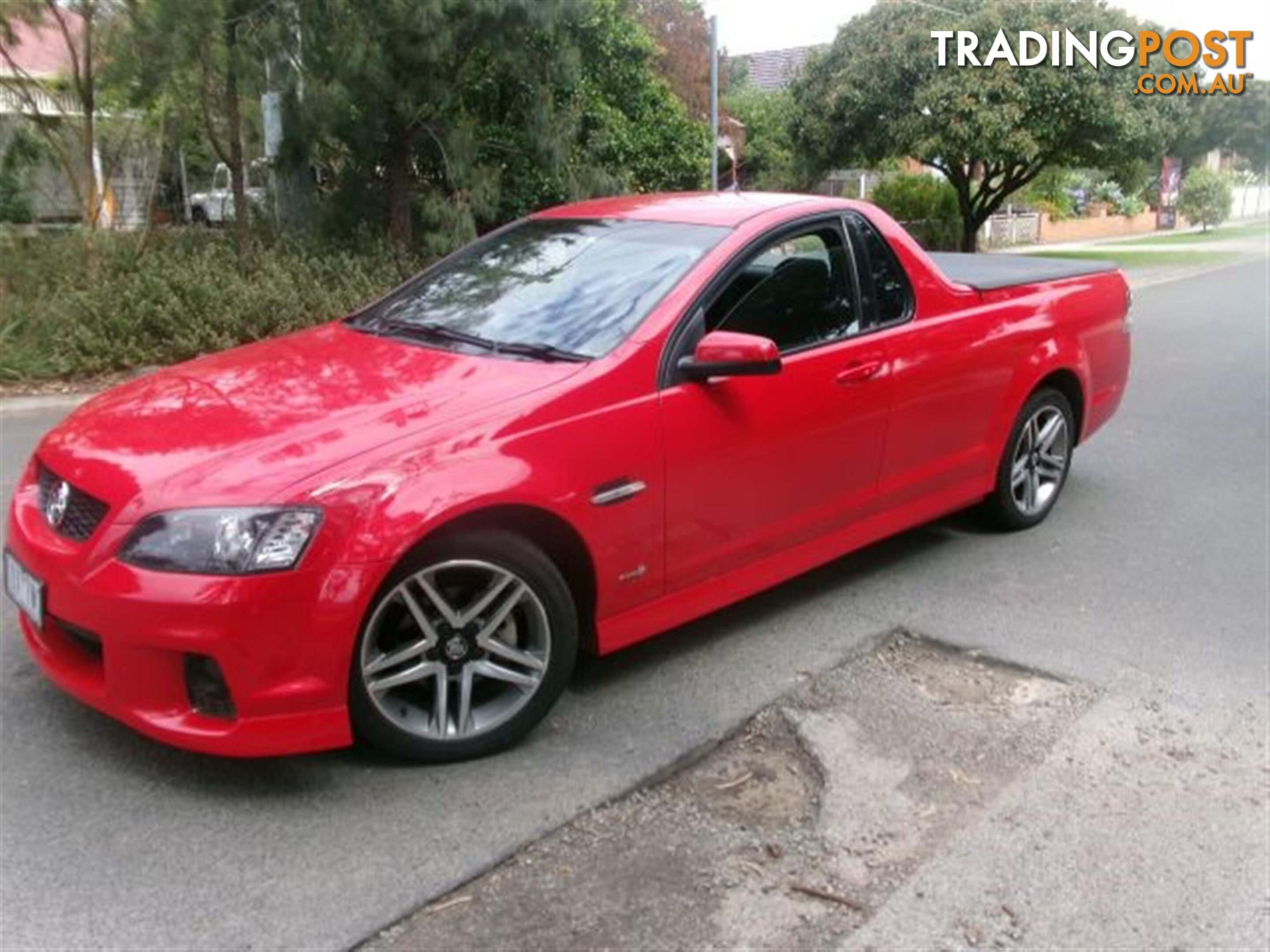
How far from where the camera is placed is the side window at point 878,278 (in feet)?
15.1

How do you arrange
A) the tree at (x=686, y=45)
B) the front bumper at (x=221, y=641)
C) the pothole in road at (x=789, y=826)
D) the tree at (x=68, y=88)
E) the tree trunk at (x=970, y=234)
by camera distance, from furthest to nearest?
the tree at (x=686, y=45)
the tree trunk at (x=970, y=234)
the tree at (x=68, y=88)
the front bumper at (x=221, y=641)
the pothole in road at (x=789, y=826)

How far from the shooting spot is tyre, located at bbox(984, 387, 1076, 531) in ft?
18.0

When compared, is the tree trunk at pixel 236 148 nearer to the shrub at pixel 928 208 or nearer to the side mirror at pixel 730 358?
the side mirror at pixel 730 358

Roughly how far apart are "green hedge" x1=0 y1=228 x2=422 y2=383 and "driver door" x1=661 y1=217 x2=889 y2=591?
22.4 feet

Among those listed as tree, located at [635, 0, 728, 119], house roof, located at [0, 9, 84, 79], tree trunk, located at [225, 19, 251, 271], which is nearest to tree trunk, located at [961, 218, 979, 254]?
tree, located at [635, 0, 728, 119]

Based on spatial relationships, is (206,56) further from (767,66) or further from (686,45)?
(767,66)

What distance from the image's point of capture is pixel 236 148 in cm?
1133

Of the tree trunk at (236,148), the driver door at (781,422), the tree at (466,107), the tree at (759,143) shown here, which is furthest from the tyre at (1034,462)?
the tree at (759,143)

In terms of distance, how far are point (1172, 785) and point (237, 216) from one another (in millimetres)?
10531

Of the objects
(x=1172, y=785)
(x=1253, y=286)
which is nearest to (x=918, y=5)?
(x=1253, y=286)

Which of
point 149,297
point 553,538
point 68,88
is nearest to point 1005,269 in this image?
point 553,538

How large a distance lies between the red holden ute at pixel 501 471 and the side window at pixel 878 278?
0.02 metres

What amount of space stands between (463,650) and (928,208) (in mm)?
22123

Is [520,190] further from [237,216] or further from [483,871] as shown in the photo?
[483,871]
